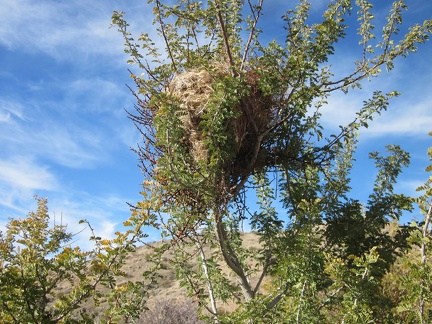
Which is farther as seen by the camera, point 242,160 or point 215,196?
point 242,160

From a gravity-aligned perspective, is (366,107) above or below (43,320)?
above

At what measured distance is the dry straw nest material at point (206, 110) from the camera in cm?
513

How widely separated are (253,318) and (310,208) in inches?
59.2

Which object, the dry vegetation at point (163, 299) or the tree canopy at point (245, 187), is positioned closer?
the tree canopy at point (245, 187)

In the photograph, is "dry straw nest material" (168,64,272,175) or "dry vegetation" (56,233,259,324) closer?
"dry straw nest material" (168,64,272,175)

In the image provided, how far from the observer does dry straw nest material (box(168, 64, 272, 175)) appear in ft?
16.8

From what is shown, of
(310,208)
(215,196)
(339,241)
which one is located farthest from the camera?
(339,241)

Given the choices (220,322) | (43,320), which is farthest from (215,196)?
(43,320)

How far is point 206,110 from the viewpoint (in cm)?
507

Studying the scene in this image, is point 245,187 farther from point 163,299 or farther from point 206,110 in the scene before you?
point 163,299

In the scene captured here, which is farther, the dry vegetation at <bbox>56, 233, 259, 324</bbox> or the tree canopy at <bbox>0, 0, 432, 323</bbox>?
the dry vegetation at <bbox>56, 233, 259, 324</bbox>

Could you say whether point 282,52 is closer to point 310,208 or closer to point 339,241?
point 310,208

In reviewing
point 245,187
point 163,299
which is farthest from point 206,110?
point 163,299

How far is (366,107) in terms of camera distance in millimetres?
5895
